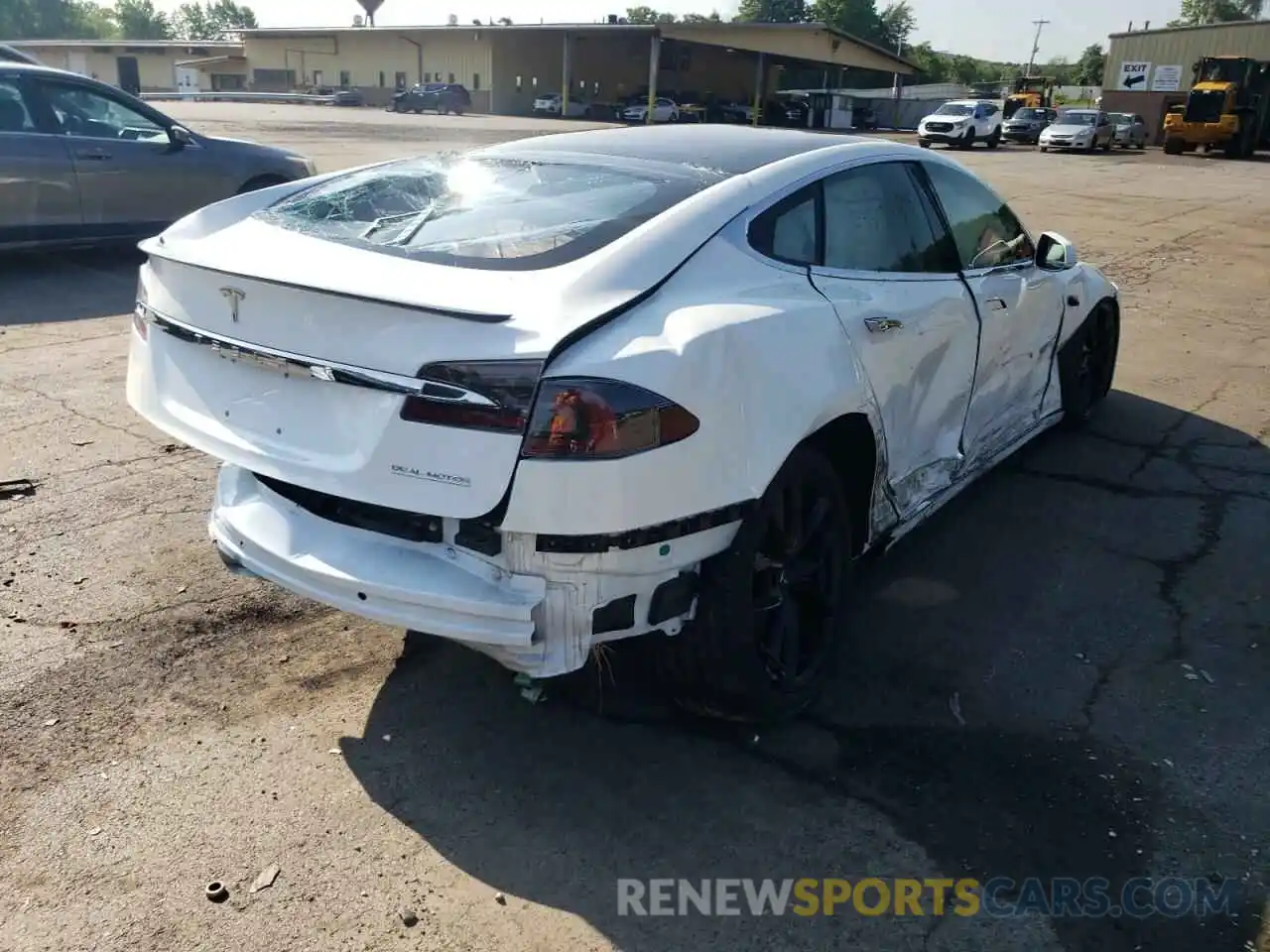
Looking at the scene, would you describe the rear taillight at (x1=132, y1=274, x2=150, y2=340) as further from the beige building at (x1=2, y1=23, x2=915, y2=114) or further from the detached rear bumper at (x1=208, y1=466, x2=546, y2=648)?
the beige building at (x1=2, y1=23, x2=915, y2=114)

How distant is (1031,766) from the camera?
9.95 feet

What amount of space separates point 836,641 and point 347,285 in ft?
6.09

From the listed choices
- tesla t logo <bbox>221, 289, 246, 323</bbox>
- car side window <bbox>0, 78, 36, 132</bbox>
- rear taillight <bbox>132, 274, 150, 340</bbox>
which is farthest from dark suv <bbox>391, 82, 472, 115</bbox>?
tesla t logo <bbox>221, 289, 246, 323</bbox>

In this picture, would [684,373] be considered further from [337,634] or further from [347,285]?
[337,634]

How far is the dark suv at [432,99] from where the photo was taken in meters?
59.5

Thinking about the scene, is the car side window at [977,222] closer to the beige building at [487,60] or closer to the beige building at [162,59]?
the beige building at [487,60]

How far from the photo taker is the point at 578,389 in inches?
96.0

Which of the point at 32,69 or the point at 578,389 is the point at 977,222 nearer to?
the point at 578,389

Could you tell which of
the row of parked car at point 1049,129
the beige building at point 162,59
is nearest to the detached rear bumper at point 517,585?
the row of parked car at point 1049,129

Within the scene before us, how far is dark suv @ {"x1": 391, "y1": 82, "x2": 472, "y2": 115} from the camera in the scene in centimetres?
5950

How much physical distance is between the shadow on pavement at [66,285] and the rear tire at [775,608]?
662 cm

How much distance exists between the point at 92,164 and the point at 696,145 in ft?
23.9

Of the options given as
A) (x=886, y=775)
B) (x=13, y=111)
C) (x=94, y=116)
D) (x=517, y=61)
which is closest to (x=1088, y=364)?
(x=886, y=775)

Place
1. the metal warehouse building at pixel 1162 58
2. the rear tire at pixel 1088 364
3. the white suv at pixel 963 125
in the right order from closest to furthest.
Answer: the rear tire at pixel 1088 364
the white suv at pixel 963 125
the metal warehouse building at pixel 1162 58
